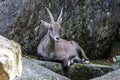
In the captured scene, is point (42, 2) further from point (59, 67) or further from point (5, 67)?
point (5, 67)

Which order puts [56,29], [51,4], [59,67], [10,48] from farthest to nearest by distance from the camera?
[51,4] < [56,29] < [59,67] < [10,48]

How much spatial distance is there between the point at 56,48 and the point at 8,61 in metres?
7.57

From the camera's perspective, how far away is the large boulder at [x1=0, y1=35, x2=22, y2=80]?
2.86m

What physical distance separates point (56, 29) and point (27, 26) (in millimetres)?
938

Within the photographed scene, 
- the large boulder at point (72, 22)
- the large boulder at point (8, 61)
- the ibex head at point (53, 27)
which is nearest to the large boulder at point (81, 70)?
the ibex head at point (53, 27)

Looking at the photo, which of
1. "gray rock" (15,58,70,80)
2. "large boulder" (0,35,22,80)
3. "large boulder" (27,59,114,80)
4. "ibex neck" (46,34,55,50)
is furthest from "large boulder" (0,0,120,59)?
"large boulder" (0,35,22,80)

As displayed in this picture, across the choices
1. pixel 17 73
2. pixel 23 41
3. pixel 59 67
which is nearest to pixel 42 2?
pixel 23 41

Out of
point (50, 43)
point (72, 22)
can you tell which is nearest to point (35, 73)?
point (50, 43)

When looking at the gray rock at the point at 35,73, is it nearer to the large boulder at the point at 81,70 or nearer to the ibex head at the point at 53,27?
the large boulder at the point at 81,70

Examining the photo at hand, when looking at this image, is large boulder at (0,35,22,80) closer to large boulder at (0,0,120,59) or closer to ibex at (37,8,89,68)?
ibex at (37,8,89,68)

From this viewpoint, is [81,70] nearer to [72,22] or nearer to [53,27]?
[53,27]

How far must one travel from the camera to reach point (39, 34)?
1083 cm

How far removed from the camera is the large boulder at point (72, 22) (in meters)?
10.5

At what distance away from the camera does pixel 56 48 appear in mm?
10445
